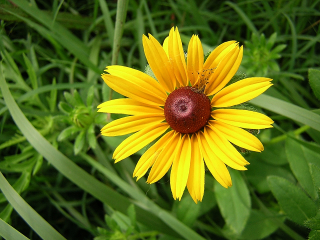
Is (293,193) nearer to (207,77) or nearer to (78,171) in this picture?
A: (207,77)

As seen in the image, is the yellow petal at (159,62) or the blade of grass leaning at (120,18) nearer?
the yellow petal at (159,62)

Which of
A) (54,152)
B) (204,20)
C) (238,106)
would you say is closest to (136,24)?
(204,20)

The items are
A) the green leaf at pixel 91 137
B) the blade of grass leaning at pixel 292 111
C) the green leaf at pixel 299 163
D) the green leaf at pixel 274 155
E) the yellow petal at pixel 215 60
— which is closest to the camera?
the yellow petal at pixel 215 60

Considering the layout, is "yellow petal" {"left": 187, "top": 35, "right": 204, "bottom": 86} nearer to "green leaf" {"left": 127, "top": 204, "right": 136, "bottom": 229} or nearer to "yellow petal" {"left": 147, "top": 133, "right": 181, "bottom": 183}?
"yellow petal" {"left": 147, "top": 133, "right": 181, "bottom": 183}

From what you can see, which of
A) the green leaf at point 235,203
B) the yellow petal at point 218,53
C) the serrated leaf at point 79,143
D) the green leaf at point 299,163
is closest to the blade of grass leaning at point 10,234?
the serrated leaf at point 79,143

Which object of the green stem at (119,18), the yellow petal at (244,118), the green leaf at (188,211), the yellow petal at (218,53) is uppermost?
the green stem at (119,18)

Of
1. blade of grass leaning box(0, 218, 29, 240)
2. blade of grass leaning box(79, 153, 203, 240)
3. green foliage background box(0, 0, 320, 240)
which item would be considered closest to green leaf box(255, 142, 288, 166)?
green foliage background box(0, 0, 320, 240)

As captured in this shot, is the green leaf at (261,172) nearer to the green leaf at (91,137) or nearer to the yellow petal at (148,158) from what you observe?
the yellow petal at (148,158)

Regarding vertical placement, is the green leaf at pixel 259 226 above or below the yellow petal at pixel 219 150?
below
